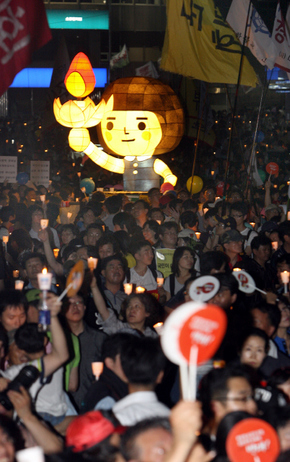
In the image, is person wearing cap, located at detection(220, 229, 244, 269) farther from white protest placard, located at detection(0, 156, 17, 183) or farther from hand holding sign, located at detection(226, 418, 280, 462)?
white protest placard, located at detection(0, 156, 17, 183)

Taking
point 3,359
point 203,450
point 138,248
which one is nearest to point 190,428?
point 203,450

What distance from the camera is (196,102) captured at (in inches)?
669

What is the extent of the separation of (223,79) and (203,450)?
8.51 meters

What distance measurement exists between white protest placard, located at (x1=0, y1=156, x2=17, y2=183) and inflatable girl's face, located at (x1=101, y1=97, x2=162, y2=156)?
1935mm

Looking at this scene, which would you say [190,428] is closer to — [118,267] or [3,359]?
[3,359]

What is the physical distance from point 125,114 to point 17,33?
692 cm

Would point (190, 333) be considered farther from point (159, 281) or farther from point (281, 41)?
point (281, 41)

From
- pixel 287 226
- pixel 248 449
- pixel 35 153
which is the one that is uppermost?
pixel 248 449

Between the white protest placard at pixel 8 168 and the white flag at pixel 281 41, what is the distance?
5.38 metres

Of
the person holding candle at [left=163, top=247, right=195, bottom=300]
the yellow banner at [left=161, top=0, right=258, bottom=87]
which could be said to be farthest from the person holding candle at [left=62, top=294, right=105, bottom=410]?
the yellow banner at [left=161, top=0, right=258, bottom=87]

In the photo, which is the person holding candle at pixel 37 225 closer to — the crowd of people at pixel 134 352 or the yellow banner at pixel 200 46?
the crowd of people at pixel 134 352

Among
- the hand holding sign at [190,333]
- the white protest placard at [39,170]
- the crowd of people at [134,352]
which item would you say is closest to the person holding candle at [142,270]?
the crowd of people at [134,352]

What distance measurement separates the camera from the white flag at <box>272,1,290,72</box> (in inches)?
444

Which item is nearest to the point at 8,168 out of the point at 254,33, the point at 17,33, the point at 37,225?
the point at 37,225
